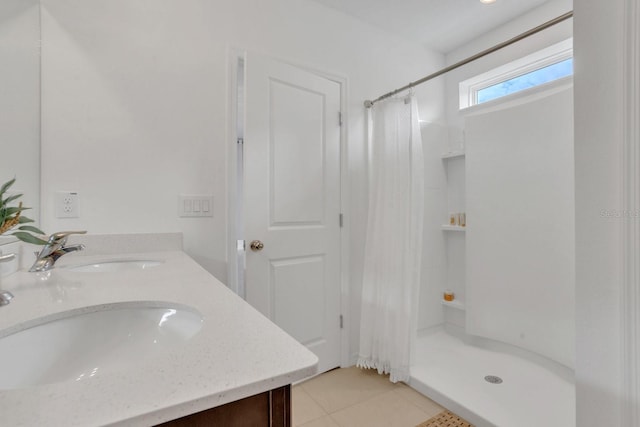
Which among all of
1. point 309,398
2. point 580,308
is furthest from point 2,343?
point 309,398

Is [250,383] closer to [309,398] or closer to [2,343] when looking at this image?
[2,343]

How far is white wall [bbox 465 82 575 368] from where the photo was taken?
202cm

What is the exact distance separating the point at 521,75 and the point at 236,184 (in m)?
2.26

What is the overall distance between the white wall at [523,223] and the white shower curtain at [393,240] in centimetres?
79

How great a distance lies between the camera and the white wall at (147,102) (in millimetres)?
1418

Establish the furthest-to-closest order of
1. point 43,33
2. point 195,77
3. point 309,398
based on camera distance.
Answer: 1. point 309,398
2. point 195,77
3. point 43,33

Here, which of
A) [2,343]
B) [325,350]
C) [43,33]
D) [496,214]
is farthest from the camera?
[496,214]

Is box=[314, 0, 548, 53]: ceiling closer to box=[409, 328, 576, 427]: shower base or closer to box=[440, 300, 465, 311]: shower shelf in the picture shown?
box=[440, 300, 465, 311]: shower shelf

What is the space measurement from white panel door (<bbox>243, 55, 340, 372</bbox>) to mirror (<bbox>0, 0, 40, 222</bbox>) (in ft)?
2.94

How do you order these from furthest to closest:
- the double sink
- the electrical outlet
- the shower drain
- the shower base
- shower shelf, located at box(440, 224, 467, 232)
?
shower shelf, located at box(440, 224, 467, 232)
the shower drain
the shower base
the electrical outlet
the double sink

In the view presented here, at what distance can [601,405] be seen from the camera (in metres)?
0.78

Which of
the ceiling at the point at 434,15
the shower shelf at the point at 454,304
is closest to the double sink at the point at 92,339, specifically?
the ceiling at the point at 434,15

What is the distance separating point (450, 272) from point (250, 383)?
266cm

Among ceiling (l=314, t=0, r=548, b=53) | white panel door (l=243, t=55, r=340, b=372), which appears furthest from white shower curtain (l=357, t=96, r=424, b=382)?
ceiling (l=314, t=0, r=548, b=53)
